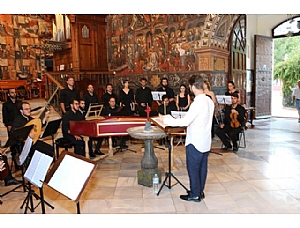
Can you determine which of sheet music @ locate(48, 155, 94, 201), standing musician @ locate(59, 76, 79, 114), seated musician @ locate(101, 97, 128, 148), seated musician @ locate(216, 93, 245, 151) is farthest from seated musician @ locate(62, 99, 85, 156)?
seated musician @ locate(216, 93, 245, 151)

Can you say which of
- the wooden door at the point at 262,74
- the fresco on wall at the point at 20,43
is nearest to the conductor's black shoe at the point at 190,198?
the wooden door at the point at 262,74

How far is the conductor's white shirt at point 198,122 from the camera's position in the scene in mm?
3223

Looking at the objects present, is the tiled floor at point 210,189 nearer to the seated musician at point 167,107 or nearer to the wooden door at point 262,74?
the seated musician at point 167,107

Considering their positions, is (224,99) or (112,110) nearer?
(224,99)

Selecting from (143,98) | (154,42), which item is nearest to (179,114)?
(143,98)

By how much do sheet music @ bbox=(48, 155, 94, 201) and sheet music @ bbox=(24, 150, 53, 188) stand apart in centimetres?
15

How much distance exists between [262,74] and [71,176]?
9893mm

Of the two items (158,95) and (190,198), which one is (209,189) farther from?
(158,95)

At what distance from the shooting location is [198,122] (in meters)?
3.26

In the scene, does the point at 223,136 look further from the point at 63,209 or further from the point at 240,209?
the point at 63,209

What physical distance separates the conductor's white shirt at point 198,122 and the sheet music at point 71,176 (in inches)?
48.1

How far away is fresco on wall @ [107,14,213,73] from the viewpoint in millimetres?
7914

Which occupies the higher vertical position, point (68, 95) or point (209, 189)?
point (68, 95)
